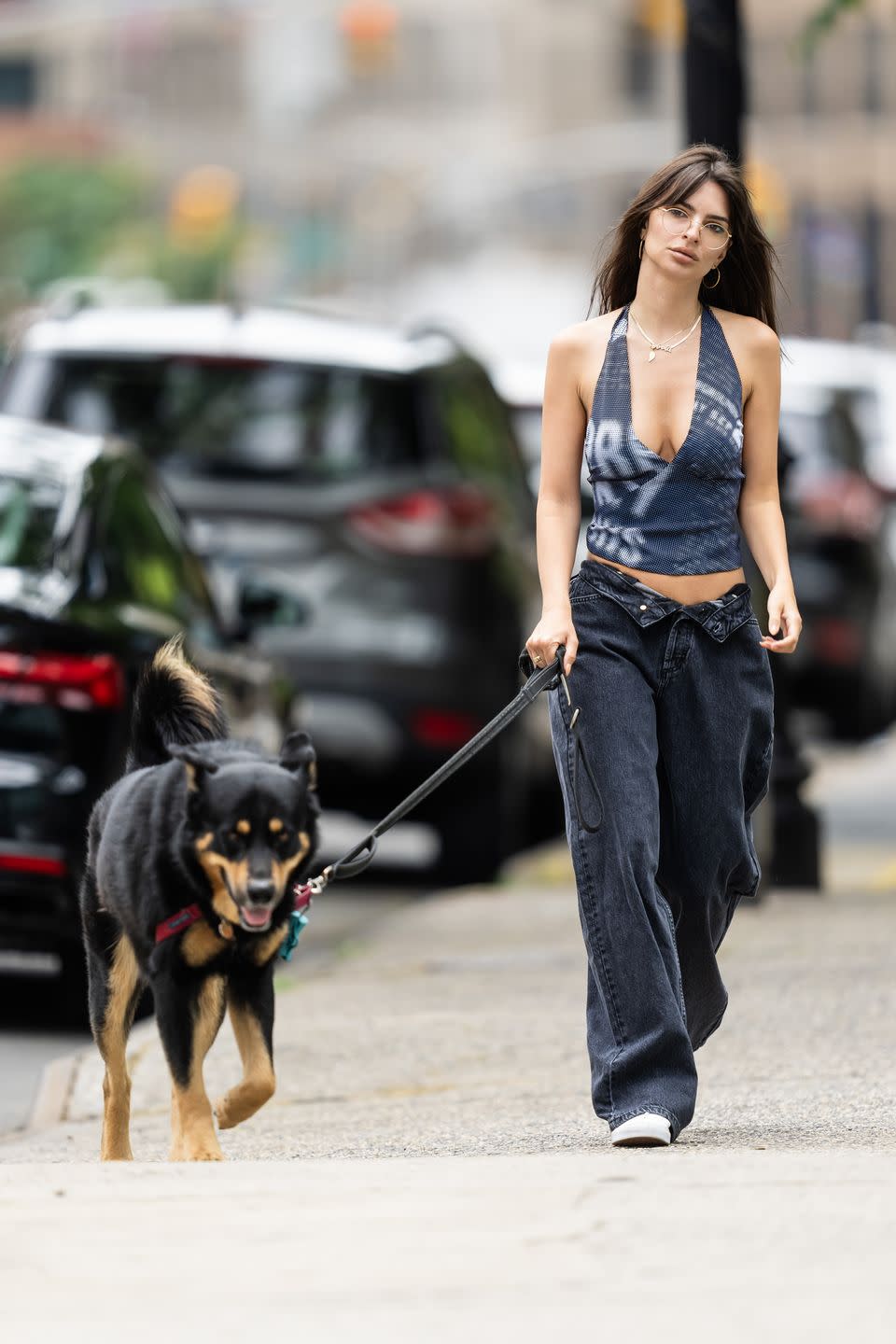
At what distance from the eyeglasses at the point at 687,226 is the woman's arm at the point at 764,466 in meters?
0.20

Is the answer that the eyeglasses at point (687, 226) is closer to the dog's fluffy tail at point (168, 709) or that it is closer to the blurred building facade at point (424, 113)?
the dog's fluffy tail at point (168, 709)

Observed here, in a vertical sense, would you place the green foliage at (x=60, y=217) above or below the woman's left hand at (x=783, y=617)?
below

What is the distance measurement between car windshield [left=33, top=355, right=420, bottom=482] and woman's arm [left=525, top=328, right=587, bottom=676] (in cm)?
507

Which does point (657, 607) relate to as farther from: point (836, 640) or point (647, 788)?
point (836, 640)

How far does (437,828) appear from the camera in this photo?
11.6 m

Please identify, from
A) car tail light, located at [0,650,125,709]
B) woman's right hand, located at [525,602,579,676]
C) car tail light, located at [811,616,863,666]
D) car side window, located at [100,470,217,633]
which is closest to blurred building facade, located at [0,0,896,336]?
car tail light, located at [811,616,863,666]

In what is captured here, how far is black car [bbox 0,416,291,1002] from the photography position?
786 centimetres

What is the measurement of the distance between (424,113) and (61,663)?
400 ft

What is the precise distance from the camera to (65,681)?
786 cm

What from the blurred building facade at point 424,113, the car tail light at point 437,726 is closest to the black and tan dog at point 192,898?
the car tail light at point 437,726

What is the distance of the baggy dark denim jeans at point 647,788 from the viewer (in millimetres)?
5430

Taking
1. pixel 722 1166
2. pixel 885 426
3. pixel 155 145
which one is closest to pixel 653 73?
pixel 155 145

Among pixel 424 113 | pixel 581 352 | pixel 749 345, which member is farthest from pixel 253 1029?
pixel 424 113

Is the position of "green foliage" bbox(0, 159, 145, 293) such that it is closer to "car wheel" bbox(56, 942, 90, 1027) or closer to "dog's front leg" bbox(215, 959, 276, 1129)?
"car wheel" bbox(56, 942, 90, 1027)
